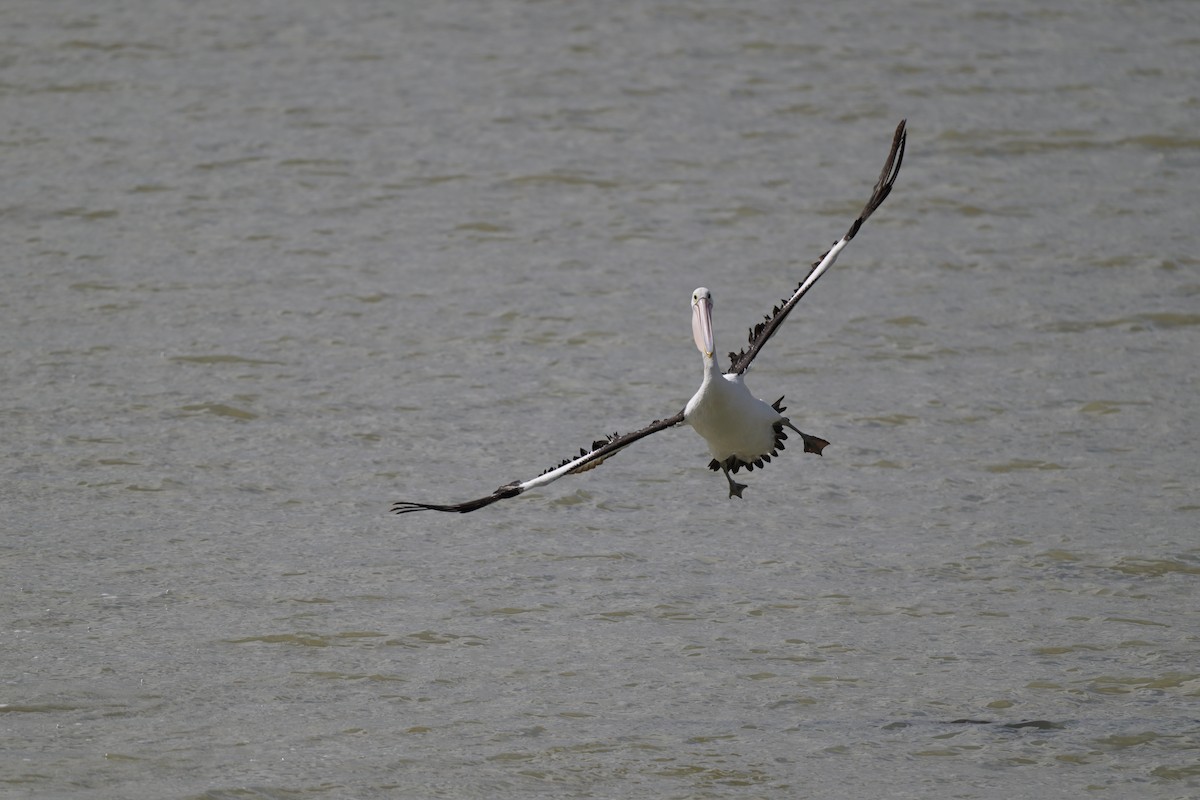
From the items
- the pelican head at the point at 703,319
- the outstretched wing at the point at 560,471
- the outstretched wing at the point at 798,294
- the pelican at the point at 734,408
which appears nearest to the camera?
the outstretched wing at the point at 560,471

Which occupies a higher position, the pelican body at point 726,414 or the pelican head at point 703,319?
the pelican head at point 703,319

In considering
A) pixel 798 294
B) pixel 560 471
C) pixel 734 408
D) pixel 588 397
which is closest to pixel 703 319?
pixel 734 408

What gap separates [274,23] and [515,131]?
16.2 feet

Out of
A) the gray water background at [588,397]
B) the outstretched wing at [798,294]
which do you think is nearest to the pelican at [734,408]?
the outstretched wing at [798,294]

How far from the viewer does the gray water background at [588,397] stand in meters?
9.46

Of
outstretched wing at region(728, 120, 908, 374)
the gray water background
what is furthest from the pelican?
the gray water background

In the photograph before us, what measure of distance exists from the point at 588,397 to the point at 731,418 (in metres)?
4.39

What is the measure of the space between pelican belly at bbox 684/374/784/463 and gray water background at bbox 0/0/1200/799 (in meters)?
1.30

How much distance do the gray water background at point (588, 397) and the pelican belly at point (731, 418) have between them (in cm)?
130

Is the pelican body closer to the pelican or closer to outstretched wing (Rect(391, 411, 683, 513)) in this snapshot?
the pelican

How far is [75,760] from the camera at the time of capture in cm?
891

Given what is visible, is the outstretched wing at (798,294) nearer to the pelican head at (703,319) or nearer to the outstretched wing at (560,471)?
the pelican head at (703,319)

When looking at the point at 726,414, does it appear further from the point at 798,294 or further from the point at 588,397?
the point at 588,397

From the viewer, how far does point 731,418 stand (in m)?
9.45
